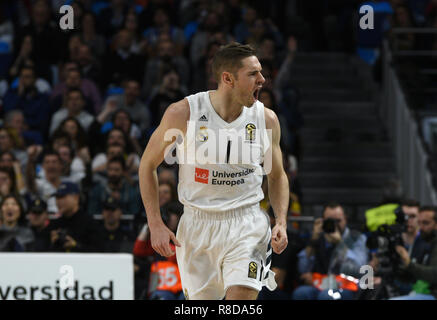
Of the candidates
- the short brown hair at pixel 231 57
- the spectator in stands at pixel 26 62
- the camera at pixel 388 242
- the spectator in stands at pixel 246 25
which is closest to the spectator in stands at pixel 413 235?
the camera at pixel 388 242

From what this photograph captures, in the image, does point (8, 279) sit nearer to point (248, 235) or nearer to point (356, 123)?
point (248, 235)

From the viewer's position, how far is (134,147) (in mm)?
11625

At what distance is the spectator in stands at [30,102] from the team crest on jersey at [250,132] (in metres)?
7.23

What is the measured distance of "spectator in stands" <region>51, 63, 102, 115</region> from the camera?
1270 cm

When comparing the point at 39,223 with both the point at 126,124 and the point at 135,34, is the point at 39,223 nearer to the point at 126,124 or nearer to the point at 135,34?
the point at 126,124

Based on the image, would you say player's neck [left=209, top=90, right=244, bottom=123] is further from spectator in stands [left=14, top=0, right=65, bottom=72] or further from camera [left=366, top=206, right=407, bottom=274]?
spectator in stands [left=14, top=0, right=65, bottom=72]

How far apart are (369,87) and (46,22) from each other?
5188 millimetres

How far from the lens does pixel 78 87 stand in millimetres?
12625

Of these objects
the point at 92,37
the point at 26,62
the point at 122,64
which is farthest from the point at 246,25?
the point at 26,62

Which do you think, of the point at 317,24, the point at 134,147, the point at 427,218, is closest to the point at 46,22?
the point at 134,147

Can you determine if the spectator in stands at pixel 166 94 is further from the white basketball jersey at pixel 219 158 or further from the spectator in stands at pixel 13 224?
the white basketball jersey at pixel 219 158

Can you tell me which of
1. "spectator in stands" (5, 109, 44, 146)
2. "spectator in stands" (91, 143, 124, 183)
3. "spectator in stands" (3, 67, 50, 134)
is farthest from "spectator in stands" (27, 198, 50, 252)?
"spectator in stands" (3, 67, 50, 134)

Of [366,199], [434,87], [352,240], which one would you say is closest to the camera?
[352,240]

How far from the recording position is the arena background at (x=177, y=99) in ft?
33.5
